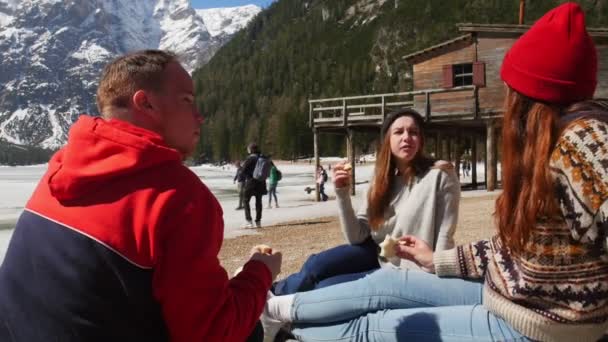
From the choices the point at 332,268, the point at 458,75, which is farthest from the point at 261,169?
the point at 458,75

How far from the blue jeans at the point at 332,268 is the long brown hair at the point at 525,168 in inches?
45.5

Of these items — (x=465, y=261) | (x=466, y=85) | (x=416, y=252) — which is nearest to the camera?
(x=465, y=261)

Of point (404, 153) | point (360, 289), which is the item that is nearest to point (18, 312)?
point (360, 289)

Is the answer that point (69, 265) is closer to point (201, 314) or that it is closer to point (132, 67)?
point (201, 314)

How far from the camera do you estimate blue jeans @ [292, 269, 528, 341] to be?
2201mm

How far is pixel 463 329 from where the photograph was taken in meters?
2.07

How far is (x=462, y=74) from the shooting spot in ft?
66.3

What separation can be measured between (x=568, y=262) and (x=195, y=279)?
3.70 feet

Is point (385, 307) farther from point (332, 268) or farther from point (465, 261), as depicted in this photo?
point (332, 268)

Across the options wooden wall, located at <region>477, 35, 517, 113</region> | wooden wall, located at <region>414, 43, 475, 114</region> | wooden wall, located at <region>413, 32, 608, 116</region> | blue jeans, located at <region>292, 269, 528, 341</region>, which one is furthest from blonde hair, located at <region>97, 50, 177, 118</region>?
wooden wall, located at <region>414, 43, 475, 114</region>

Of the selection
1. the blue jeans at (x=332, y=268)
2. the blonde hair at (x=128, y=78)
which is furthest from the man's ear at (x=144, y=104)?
the blue jeans at (x=332, y=268)

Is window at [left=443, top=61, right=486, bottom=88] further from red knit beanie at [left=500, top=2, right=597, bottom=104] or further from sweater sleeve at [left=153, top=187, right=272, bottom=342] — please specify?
sweater sleeve at [left=153, top=187, right=272, bottom=342]

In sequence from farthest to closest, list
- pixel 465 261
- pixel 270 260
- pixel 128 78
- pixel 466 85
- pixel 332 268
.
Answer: pixel 466 85 < pixel 332 268 < pixel 465 261 < pixel 270 260 < pixel 128 78

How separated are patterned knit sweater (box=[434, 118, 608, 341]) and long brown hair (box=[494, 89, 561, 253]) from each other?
1.2 inches
